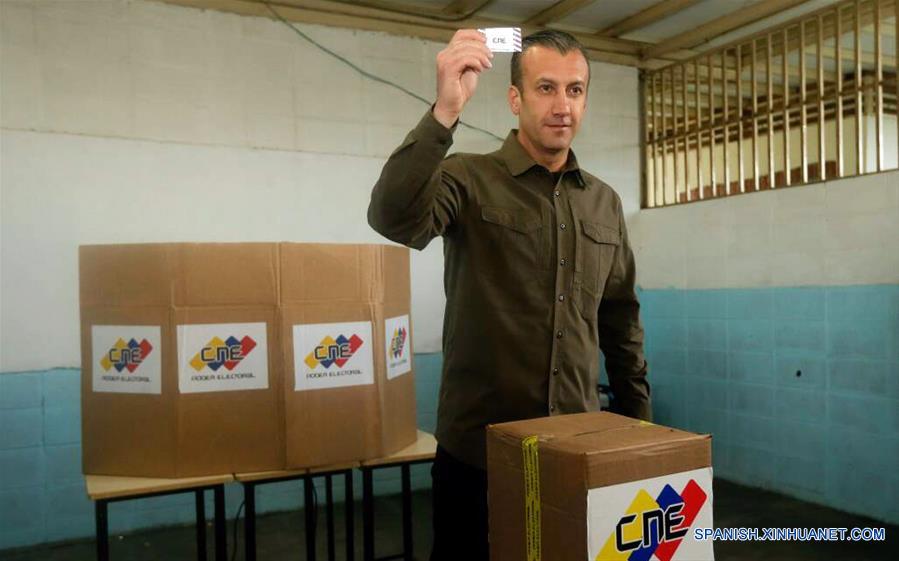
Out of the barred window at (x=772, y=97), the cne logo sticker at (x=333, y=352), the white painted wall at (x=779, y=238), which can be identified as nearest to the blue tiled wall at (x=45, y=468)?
the cne logo sticker at (x=333, y=352)

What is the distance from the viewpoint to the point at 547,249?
4.62 feet

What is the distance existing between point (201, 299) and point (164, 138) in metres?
1.59

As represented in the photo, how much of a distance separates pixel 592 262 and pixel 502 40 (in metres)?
0.52

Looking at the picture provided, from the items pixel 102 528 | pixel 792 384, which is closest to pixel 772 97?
pixel 792 384

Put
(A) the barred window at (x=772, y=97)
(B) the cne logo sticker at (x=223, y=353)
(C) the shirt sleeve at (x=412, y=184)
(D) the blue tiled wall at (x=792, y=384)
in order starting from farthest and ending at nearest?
1. (A) the barred window at (x=772, y=97)
2. (D) the blue tiled wall at (x=792, y=384)
3. (B) the cne logo sticker at (x=223, y=353)
4. (C) the shirt sleeve at (x=412, y=184)

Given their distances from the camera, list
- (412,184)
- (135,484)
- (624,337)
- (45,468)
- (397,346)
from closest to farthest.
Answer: (412,184) < (624,337) < (135,484) < (397,346) < (45,468)

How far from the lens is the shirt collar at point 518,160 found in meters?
1.44

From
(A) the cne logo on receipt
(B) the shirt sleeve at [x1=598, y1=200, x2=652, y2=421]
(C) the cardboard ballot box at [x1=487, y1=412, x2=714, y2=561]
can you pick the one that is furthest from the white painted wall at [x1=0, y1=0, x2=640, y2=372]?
(C) the cardboard ballot box at [x1=487, y1=412, x2=714, y2=561]

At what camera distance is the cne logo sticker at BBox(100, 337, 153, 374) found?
1957mm

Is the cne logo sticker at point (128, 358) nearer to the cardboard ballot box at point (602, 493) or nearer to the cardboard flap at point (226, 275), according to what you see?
the cardboard flap at point (226, 275)

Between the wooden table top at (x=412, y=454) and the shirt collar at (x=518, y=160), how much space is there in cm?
98

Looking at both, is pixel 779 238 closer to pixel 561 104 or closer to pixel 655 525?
pixel 561 104

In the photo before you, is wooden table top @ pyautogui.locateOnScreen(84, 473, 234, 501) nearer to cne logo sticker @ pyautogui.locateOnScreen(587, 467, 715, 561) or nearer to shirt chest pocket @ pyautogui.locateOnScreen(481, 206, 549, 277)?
shirt chest pocket @ pyautogui.locateOnScreen(481, 206, 549, 277)

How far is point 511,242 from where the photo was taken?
4.54ft
